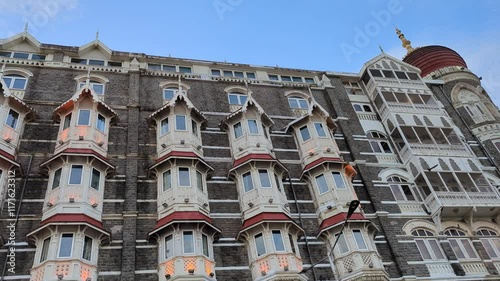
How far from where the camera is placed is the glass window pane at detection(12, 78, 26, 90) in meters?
26.2

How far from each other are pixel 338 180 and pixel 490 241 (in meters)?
10.0

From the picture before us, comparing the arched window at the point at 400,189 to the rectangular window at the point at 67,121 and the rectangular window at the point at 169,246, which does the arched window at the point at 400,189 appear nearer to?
the rectangular window at the point at 169,246

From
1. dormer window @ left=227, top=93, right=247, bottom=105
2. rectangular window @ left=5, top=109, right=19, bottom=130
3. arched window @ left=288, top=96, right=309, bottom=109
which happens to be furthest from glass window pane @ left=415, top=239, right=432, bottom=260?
rectangular window @ left=5, top=109, right=19, bottom=130

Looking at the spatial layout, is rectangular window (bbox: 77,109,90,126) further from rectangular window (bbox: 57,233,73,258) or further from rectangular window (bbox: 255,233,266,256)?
rectangular window (bbox: 255,233,266,256)

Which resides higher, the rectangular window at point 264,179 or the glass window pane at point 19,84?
the glass window pane at point 19,84

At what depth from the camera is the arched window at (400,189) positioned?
89.7 feet

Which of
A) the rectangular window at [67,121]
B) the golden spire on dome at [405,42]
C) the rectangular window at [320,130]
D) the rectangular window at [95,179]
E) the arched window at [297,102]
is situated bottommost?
the rectangular window at [95,179]

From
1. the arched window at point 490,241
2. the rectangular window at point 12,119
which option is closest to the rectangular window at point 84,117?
the rectangular window at point 12,119

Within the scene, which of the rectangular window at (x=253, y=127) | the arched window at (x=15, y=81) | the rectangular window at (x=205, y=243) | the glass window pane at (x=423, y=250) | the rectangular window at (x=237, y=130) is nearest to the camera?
the rectangular window at (x=205, y=243)

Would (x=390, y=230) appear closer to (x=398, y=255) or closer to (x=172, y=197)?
(x=398, y=255)

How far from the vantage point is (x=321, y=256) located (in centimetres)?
2262

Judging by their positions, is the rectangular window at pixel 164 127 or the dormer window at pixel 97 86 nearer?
the rectangular window at pixel 164 127

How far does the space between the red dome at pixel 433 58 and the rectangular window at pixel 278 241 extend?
2460 centimetres

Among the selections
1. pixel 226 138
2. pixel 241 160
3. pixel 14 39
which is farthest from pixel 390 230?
pixel 14 39
